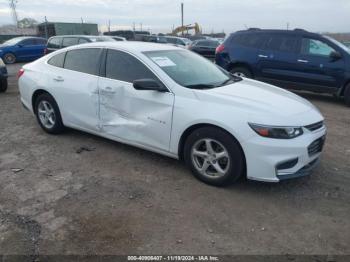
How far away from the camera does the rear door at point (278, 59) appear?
29.8 feet

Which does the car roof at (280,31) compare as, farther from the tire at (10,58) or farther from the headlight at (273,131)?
the tire at (10,58)

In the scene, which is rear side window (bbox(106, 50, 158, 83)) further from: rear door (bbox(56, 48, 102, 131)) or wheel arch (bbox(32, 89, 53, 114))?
wheel arch (bbox(32, 89, 53, 114))

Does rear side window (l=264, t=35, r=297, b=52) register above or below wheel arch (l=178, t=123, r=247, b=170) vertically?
above

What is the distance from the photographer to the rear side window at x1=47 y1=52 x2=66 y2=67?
5656 millimetres

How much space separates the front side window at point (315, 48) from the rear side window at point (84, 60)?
18.8 feet

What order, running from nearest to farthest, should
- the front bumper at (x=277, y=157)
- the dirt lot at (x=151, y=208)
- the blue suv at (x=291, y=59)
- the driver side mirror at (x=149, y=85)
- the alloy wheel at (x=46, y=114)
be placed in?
the dirt lot at (x=151, y=208)
the front bumper at (x=277, y=157)
the driver side mirror at (x=149, y=85)
the alloy wheel at (x=46, y=114)
the blue suv at (x=291, y=59)

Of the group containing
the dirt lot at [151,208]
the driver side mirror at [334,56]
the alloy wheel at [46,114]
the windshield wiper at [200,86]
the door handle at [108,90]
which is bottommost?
the dirt lot at [151,208]

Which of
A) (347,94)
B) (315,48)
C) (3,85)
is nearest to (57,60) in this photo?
(3,85)

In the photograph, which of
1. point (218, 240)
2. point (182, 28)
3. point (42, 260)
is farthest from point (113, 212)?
point (182, 28)

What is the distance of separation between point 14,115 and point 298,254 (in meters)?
6.28

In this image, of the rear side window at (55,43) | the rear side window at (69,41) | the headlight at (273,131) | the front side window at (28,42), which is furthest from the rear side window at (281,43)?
the front side window at (28,42)

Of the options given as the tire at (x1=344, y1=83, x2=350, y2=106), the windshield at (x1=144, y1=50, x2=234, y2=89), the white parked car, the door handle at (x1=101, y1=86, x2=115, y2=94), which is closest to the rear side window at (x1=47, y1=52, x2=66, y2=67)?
the white parked car

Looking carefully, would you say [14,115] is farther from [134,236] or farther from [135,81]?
[134,236]

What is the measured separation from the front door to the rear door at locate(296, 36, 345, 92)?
5572 mm
